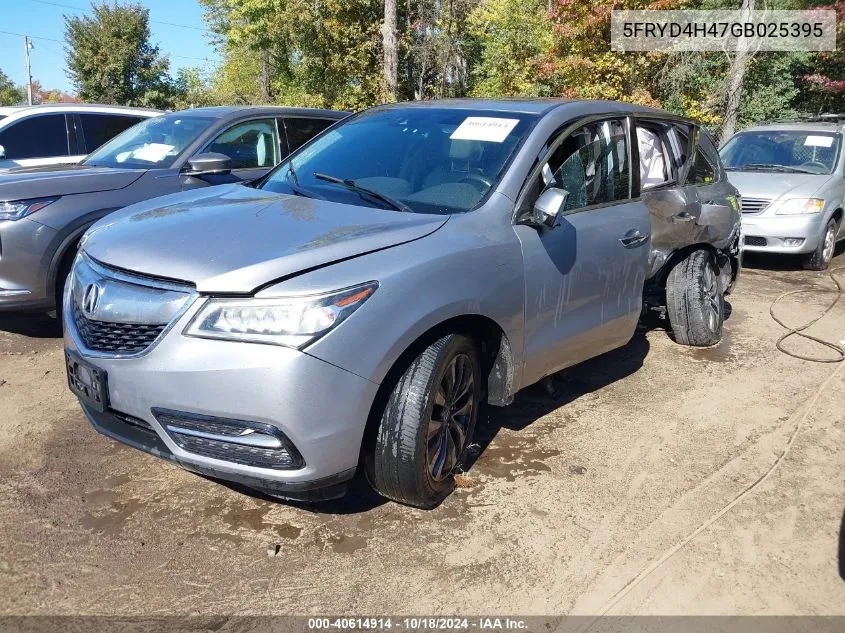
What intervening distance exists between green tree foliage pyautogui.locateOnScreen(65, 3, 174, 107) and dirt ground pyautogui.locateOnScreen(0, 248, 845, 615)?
104 feet

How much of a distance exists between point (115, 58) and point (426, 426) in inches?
1338

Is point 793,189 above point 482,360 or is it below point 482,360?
above

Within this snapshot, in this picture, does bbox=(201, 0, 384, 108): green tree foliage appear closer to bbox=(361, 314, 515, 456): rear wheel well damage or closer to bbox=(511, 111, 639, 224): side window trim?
bbox=(511, 111, 639, 224): side window trim

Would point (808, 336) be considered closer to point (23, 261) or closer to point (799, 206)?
point (799, 206)

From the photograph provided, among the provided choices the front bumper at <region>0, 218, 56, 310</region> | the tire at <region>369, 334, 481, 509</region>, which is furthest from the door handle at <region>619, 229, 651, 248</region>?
the front bumper at <region>0, 218, 56, 310</region>

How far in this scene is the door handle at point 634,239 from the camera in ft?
13.6

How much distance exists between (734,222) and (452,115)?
9.72 ft

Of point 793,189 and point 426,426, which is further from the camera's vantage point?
point 793,189

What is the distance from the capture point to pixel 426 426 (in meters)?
2.92

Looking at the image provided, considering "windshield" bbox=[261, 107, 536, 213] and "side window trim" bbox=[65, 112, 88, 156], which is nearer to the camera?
"windshield" bbox=[261, 107, 536, 213]

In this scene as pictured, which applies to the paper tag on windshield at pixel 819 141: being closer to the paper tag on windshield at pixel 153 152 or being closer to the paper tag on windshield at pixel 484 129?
the paper tag on windshield at pixel 484 129

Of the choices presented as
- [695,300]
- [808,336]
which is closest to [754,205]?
[808,336]

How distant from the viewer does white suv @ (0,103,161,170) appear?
25.2ft

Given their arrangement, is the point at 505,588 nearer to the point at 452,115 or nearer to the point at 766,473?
the point at 766,473
